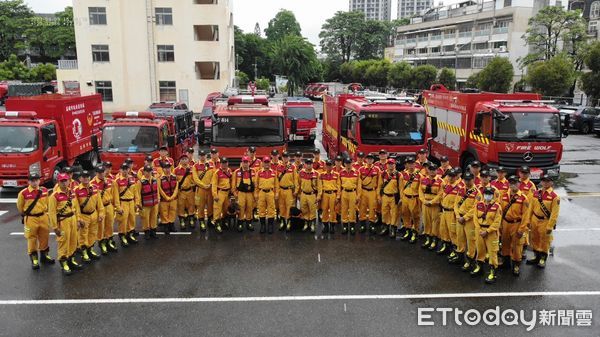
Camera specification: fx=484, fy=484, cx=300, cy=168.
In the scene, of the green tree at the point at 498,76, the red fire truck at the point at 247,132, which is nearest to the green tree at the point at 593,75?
the green tree at the point at 498,76

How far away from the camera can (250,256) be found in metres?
9.20

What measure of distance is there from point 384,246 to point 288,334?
3859 mm

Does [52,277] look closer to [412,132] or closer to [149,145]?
[149,145]

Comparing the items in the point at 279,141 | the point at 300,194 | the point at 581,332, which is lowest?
the point at 581,332

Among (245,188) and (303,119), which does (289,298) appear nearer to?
(245,188)

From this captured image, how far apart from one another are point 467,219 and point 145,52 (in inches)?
1304

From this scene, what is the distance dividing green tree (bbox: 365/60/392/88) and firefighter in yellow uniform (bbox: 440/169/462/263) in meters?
48.6

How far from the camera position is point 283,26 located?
88625 millimetres

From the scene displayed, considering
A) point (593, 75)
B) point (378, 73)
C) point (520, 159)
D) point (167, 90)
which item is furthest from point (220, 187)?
point (378, 73)

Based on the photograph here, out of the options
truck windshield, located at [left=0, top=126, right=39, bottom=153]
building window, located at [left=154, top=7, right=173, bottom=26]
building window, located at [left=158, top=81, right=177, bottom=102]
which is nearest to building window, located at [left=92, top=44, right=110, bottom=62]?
building window, located at [left=158, top=81, right=177, bottom=102]

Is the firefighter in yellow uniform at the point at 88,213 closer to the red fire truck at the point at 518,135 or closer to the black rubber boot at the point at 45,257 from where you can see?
the black rubber boot at the point at 45,257

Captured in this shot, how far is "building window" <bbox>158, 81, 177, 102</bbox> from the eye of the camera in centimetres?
3753

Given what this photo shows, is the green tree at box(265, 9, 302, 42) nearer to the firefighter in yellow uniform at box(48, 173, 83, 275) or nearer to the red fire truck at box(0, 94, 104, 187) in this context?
the red fire truck at box(0, 94, 104, 187)

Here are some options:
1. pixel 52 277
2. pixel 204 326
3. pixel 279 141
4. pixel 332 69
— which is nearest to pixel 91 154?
pixel 279 141
